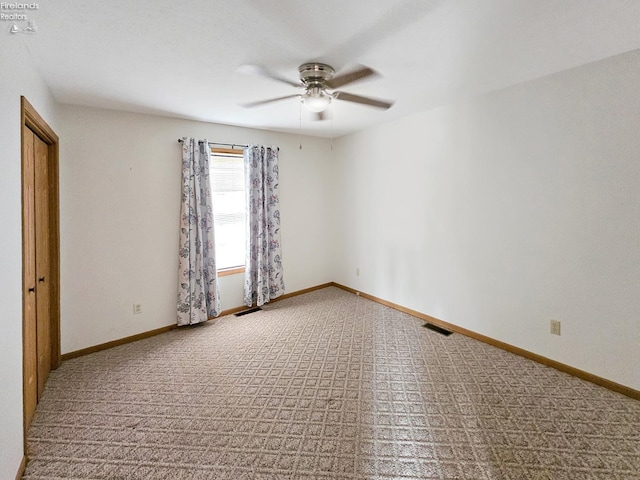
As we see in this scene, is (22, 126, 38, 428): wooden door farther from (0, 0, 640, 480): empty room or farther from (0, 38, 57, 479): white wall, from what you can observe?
(0, 38, 57, 479): white wall

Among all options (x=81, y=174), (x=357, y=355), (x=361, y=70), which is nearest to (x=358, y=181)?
(x=361, y=70)

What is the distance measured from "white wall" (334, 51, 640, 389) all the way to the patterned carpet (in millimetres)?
423

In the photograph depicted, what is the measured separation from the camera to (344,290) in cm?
495

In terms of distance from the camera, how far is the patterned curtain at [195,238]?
3.51 meters

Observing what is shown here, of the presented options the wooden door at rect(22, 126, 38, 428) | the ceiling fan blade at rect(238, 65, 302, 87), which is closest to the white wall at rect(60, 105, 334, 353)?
the wooden door at rect(22, 126, 38, 428)

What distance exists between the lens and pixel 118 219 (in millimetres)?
3160

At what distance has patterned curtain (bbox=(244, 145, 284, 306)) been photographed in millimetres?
4105

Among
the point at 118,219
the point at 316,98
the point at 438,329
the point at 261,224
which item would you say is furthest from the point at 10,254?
the point at 438,329

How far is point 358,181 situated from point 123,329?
351cm

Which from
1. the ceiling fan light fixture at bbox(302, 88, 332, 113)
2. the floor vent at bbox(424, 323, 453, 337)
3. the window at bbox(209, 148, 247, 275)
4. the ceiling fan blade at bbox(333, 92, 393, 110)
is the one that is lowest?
the floor vent at bbox(424, 323, 453, 337)

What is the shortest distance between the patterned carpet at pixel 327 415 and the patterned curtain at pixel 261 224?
1129 mm

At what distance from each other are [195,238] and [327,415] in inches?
98.2

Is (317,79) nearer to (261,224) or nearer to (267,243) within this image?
(261,224)

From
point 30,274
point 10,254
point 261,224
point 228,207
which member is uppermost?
point 228,207
